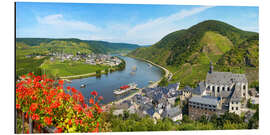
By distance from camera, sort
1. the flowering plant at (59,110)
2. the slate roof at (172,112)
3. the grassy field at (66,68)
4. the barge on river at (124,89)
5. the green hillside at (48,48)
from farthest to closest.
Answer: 1. the barge on river at (124,89)
2. the slate roof at (172,112)
3. the grassy field at (66,68)
4. the green hillside at (48,48)
5. the flowering plant at (59,110)

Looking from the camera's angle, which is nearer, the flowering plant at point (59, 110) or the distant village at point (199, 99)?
the flowering plant at point (59, 110)

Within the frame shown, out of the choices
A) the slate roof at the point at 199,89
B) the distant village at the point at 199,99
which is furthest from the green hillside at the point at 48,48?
the slate roof at the point at 199,89

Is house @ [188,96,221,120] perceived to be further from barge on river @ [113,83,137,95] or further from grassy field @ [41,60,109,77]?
grassy field @ [41,60,109,77]

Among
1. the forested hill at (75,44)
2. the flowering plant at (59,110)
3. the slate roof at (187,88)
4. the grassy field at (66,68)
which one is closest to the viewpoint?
the flowering plant at (59,110)

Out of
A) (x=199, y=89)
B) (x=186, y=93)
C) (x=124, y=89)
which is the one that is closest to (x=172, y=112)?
(x=186, y=93)

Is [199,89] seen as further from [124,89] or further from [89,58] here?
[89,58]

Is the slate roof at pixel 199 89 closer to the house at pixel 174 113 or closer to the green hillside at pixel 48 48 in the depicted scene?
the house at pixel 174 113
